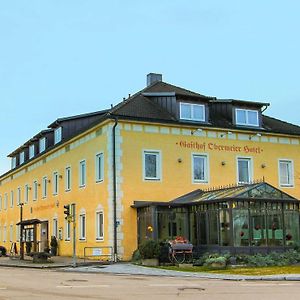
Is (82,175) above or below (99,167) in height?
below

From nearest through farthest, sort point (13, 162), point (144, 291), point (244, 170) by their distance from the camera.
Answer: point (144, 291)
point (244, 170)
point (13, 162)

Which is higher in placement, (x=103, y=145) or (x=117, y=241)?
(x=103, y=145)

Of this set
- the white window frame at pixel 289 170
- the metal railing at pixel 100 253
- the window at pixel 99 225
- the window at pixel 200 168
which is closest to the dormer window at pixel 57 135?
the window at pixel 99 225

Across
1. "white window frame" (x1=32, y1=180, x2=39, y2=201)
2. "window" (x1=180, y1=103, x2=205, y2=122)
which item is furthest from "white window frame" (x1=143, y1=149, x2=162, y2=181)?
"white window frame" (x1=32, y1=180, x2=39, y2=201)

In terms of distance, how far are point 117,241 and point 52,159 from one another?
13.6 meters

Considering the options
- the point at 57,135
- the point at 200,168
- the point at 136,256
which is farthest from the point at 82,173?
the point at 136,256

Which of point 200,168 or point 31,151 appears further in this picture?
point 31,151

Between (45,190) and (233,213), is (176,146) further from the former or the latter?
(45,190)

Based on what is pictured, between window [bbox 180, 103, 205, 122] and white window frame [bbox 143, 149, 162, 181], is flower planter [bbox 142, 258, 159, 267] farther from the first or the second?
window [bbox 180, 103, 205, 122]

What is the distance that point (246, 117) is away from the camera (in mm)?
38781

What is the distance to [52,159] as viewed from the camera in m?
44.5

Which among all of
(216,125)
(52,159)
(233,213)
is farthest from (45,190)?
(233,213)

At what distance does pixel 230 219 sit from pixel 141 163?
7127 mm

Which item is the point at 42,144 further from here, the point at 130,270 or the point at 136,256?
the point at 130,270
